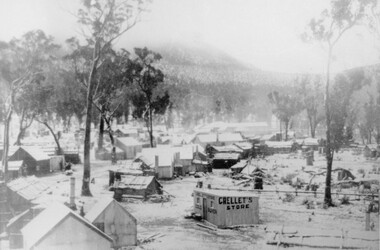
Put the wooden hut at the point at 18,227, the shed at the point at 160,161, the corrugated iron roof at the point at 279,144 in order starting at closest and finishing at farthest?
the wooden hut at the point at 18,227 < the shed at the point at 160,161 < the corrugated iron roof at the point at 279,144

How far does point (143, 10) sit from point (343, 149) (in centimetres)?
5429

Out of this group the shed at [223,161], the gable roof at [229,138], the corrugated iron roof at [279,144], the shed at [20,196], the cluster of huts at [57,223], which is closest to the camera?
the cluster of huts at [57,223]

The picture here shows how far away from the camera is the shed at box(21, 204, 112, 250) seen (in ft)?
42.6

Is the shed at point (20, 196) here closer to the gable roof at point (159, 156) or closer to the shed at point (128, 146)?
the gable roof at point (159, 156)

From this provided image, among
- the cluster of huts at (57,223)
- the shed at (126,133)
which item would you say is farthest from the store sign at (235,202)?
the shed at (126,133)

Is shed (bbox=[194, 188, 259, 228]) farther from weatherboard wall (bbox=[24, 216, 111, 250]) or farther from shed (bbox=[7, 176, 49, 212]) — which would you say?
shed (bbox=[7, 176, 49, 212])

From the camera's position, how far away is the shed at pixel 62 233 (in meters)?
13.0

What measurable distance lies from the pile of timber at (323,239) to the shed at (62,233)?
858 centimetres

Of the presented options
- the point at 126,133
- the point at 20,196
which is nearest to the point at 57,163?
the point at 20,196

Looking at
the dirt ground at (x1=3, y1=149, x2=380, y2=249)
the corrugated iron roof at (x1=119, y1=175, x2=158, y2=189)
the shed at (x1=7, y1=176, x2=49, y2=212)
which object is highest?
the shed at (x1=7, y1=176, x2=49, y2=212)

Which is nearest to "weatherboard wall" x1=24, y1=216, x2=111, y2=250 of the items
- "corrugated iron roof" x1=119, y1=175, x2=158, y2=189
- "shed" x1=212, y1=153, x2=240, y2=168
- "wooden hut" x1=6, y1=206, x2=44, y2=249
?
"wooden hut" x1=6, y1=206, x2=44, y2=249

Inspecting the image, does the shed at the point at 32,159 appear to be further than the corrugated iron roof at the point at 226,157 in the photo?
No

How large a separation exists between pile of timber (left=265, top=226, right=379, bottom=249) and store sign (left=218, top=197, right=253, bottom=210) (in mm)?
3134

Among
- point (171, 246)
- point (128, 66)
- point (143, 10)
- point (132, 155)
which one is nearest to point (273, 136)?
point (132, 155)
